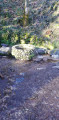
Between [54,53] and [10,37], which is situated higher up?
[10,37]

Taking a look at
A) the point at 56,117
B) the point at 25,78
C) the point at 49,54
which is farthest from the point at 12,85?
the point at 49,54

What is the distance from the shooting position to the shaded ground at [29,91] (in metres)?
2.51

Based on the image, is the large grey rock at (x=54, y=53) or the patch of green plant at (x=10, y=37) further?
the patch of green plant at (x=10, y=37)

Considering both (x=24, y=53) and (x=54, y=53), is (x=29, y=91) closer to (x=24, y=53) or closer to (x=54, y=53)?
(x=24, y=53)

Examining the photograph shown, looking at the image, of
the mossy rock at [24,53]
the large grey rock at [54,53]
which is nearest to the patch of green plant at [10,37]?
the mossy rock at [24,53]

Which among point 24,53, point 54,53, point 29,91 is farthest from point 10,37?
point 29,91

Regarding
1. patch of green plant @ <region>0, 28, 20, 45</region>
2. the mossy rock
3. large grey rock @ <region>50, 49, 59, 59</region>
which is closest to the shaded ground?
the mossy rock

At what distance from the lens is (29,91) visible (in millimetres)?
3291

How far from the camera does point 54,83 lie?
368cm

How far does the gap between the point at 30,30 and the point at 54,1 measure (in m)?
4.81

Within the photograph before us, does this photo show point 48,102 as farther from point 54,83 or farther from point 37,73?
point 37,73

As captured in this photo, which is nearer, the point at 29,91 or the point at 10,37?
the point at 29,91

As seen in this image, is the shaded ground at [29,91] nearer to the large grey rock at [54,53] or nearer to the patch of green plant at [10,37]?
the large grey rock at [54,53]

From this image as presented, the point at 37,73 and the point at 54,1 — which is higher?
the point at 54,1
